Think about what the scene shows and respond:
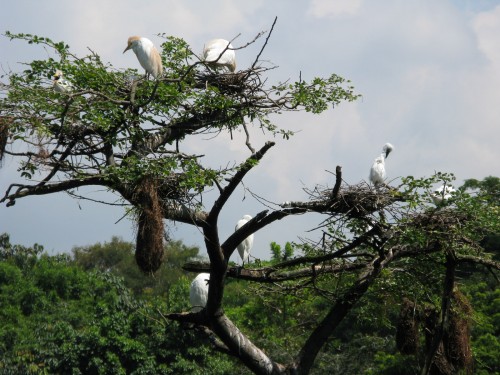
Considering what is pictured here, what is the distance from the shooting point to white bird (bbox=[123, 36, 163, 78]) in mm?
7379

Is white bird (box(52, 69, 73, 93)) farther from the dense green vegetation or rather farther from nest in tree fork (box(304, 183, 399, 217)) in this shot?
the dense green vegetation

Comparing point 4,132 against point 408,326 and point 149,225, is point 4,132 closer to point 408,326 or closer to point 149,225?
point 149,225

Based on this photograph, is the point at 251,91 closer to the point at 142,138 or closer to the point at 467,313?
the point at 142,138

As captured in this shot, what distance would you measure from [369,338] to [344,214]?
24.1 ft

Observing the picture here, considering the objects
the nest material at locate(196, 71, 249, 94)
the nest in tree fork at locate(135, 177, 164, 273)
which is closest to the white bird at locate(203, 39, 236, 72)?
the nest material at locate(196, 71, 249, 94)

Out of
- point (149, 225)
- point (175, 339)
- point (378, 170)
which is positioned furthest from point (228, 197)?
point (175, 339)

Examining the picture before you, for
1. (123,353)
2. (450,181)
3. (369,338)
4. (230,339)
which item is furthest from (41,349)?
(450,181)

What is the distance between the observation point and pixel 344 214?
19.4 feet

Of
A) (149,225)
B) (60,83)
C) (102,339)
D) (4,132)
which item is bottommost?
(102,339)

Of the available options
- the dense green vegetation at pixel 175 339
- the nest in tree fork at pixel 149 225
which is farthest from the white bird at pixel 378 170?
the nest in tree fork at pixel 149 225

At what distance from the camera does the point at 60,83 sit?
7340 millimetres

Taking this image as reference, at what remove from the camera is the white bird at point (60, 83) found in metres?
6.94

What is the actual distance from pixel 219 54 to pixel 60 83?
4.42ft

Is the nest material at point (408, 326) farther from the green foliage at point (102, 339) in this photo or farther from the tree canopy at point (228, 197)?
the green foliage at point (102, 339)
